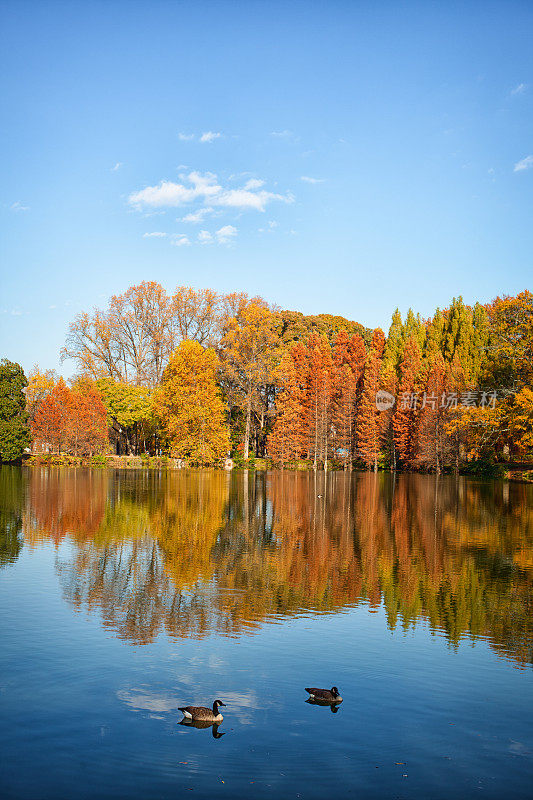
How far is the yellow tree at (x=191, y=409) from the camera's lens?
188 feet

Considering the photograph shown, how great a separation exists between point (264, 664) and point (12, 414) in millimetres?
59953

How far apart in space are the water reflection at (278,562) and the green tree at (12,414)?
3630 centimetres

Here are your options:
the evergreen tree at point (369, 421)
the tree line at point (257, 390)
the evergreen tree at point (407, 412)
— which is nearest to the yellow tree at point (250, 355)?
the tree line at point (257, 390)

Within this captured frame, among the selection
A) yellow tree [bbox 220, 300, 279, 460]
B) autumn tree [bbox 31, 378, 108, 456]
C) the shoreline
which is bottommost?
the shoreline

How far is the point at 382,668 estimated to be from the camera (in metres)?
7.52

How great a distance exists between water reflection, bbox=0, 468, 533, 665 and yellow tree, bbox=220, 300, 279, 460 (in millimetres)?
35975

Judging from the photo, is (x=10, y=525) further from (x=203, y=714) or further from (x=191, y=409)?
(x=191, y=409)

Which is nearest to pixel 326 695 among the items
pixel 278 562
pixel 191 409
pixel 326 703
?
pixel 326 703

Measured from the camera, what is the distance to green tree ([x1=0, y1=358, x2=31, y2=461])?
5919cm

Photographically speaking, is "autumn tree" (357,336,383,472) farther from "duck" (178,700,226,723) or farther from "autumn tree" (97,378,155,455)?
"duck" (178,700,226,723)

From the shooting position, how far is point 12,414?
61781 millimetres

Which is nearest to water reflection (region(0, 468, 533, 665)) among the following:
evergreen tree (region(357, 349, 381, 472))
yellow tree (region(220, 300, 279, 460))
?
yellow tree (region(220, 300, 279, 460))

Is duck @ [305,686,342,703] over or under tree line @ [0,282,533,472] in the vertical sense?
under

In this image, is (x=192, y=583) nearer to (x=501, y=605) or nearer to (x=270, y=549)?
(x=270, y=549)
